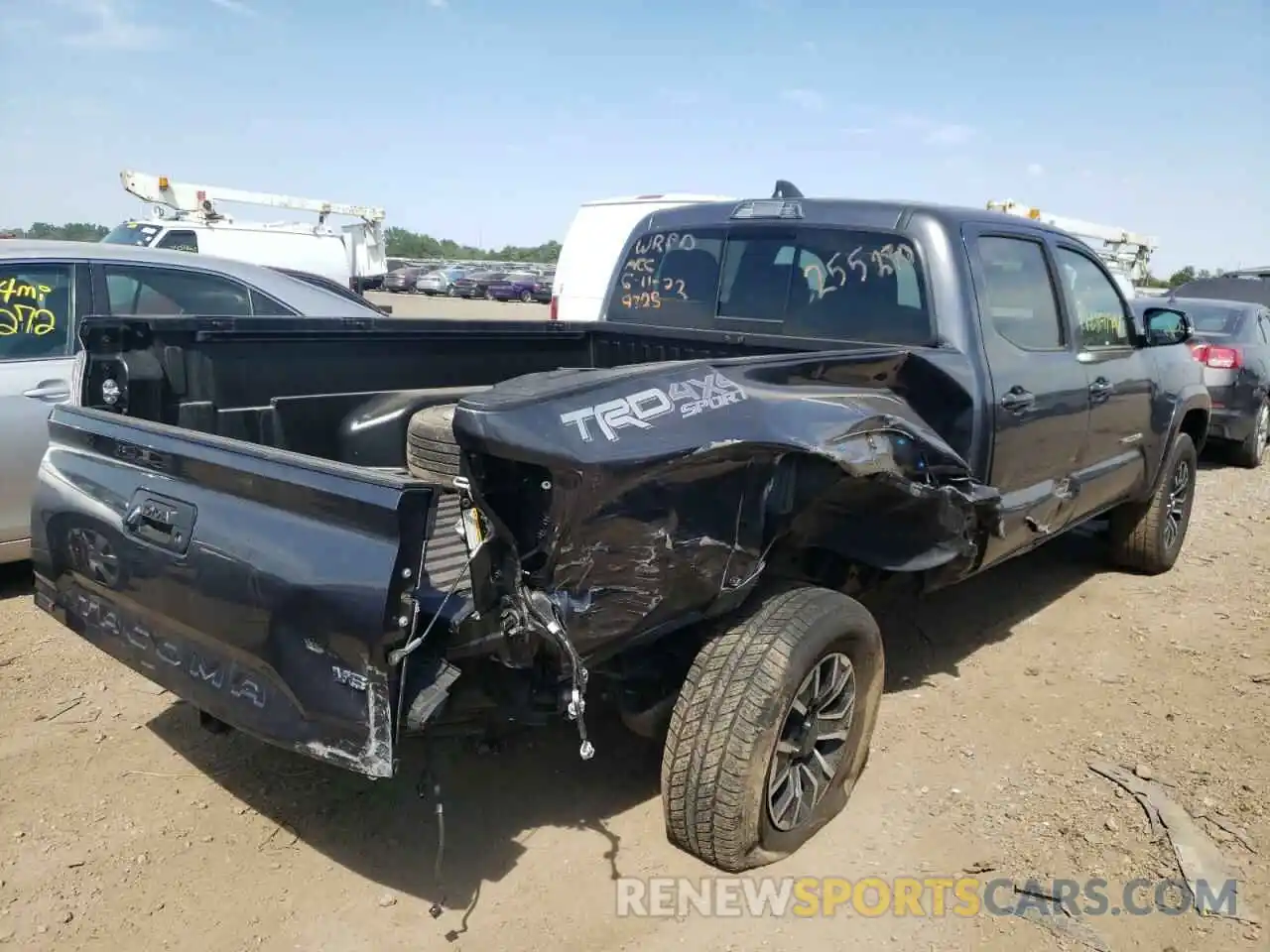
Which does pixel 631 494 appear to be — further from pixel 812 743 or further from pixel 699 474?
pixel 812 743

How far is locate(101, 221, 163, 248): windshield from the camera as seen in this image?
14745 mm

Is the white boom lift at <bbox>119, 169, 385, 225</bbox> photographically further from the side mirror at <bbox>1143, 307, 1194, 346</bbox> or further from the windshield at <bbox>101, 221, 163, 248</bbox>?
the side mirror at <bbox>1143, 307, 1194, 346</bbox>

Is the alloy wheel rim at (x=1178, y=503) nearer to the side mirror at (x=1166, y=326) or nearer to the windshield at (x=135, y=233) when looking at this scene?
the side mirror at (x=1166, y=326)

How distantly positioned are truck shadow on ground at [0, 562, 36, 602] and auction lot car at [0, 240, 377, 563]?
0.23 metres

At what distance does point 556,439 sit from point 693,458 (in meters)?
0.44

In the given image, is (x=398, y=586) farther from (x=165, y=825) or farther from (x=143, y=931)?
(x=165, y=825)

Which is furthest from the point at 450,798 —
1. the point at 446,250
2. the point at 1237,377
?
the point at 446,250

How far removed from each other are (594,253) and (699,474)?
9.24 m

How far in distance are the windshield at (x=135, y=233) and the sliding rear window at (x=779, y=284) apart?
1243cm

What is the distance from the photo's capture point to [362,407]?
3.77 meters

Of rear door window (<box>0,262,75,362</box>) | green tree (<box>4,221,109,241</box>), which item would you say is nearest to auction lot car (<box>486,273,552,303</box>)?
green tree (<box>4,221,109,241</box>)

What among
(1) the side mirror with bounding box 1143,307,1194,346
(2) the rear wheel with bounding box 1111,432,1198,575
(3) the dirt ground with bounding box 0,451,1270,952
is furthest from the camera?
(2) the rear wheel with bounding box 1111,432,1198,575

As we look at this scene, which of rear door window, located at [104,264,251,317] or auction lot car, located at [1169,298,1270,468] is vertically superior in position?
rear door window, located at [104,264,251,317]

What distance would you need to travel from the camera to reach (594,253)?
11359mm
